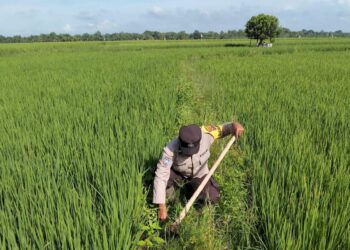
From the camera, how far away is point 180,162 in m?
2.67

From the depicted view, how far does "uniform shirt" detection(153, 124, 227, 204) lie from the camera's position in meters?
2.42

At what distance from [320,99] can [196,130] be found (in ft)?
10.5

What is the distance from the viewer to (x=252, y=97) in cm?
519

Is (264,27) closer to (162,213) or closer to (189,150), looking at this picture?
(189,150)

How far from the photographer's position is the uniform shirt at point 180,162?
7.93ft

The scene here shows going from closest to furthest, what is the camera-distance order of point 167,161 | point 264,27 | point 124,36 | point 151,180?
point 167,161, point 151,180, point 264,27, point 124,36

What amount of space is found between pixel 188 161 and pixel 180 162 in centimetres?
6

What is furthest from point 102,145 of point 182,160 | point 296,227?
point 296,227

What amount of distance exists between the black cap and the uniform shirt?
19cm

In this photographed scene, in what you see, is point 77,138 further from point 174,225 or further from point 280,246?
point 280,246

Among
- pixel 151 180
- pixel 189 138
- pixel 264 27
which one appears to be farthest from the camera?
pixel 264 27

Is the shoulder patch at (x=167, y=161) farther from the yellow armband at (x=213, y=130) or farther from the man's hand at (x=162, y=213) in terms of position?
the yellow armband at (x=213, y=130)

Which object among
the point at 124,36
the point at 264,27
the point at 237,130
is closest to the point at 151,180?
the point at 237,130

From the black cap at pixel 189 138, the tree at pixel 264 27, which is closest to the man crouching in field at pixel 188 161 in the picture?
the black cap at pixel 189 138
